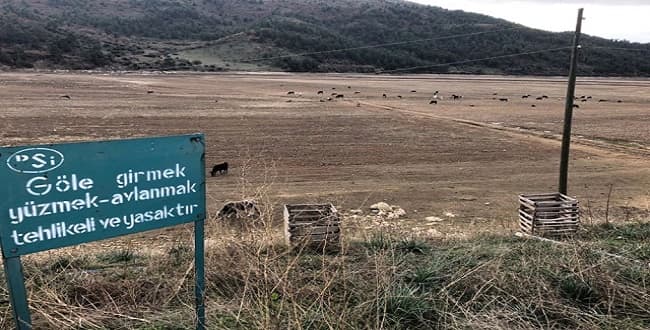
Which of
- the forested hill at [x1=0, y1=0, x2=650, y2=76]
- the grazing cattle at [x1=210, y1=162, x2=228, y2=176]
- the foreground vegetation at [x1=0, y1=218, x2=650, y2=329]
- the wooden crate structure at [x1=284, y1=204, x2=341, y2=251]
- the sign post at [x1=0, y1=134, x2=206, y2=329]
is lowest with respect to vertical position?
the grazing cattle at [x1=210, y1=162, x2=228, y2=176]

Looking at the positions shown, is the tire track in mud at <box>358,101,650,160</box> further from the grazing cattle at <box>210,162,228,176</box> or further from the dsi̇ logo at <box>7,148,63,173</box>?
the dsi̇ logo at <box>7,148,63,173</box>

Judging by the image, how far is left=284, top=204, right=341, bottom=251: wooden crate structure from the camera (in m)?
6.87

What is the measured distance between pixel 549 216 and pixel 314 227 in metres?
5.26

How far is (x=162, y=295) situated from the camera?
168 inches

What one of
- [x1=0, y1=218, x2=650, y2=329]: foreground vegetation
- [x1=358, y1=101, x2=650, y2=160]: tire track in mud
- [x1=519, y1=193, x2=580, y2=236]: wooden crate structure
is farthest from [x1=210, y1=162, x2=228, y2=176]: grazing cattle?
[x1=358, y1=101, x2=650, y2=160]: tire track in mud

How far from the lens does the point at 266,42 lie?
121 metres

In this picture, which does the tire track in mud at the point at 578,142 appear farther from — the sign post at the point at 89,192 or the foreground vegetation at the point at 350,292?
the sign post at the point at 89,192

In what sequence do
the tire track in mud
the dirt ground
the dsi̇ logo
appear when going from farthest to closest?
the tire track in mud, the dirt ground, the dsi̇ logo

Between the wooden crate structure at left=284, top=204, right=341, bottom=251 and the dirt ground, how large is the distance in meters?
0.88

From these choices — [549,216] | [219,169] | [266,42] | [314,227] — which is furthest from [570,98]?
[266,42]

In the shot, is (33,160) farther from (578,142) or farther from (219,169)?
(578,142)

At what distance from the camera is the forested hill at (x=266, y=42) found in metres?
91.4

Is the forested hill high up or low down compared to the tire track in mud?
up

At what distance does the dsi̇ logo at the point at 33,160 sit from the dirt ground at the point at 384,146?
155 cm
